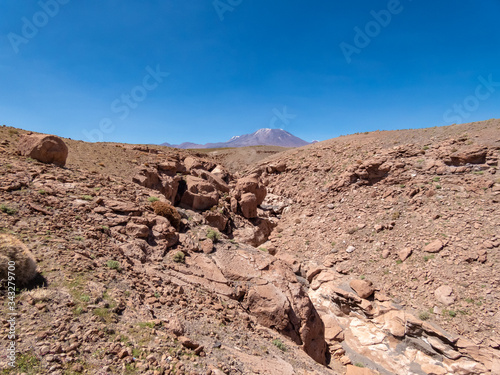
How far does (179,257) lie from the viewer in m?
9.51

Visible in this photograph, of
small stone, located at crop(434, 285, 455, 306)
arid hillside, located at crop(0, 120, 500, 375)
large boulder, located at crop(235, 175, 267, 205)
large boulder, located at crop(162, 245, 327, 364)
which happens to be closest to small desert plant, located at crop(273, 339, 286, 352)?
arid hillside, located at crop(0, 120, 500, 375)

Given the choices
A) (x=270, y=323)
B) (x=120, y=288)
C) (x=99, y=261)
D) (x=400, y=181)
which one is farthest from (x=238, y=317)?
(x=400, y=181)

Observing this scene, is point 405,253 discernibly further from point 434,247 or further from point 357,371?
point 357,371

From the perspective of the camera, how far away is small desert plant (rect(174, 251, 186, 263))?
9.41 meters

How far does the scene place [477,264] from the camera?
12.7 metres

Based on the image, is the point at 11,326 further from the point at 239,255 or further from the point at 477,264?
the point at 477,264

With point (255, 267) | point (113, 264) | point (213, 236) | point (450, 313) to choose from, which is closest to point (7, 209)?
point (113, 264)

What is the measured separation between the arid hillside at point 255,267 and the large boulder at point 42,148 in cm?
18

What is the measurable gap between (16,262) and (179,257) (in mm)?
5087

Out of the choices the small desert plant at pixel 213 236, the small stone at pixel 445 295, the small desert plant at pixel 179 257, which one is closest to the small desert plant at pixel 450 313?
the small stone at pixel 445 295

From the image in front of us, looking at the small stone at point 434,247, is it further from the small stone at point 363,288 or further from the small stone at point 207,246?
the small stone at point 207,246

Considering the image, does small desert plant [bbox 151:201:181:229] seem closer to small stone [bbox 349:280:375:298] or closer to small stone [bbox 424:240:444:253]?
small stone [bbox 349:280:375:298]

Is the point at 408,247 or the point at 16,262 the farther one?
the point at 408,247

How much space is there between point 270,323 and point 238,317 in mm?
1552
